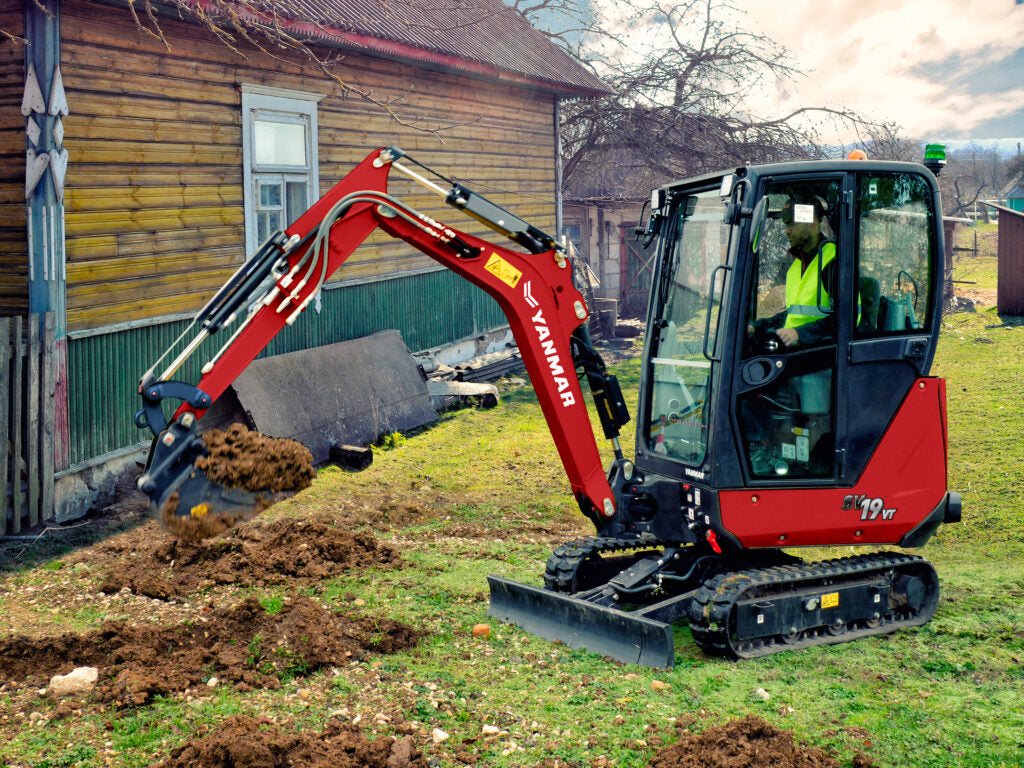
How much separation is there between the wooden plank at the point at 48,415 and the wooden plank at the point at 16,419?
191 millimetres

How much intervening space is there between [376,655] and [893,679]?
8.87ft

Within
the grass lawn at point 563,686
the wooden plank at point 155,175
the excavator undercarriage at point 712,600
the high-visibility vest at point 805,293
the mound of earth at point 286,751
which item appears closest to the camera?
the mound of earth at point 286,751

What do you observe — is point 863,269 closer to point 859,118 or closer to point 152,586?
point 152,586

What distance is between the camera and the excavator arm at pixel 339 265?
14.8 feet

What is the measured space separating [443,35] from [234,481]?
9.86 metres

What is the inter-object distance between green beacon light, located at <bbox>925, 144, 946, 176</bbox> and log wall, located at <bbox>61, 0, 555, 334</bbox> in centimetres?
661

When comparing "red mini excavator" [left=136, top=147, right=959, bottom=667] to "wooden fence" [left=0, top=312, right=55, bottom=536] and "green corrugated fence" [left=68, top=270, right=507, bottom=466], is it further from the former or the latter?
"green corrugated fence" [left=68, top=270, right=507, bottom=466]

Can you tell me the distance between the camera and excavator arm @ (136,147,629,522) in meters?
4.52

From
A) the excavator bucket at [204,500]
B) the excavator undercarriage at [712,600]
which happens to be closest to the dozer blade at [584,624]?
the excavator undercarriage at [712,600]

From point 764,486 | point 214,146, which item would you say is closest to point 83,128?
point 214,146

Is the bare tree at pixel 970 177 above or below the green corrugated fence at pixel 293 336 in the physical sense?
above

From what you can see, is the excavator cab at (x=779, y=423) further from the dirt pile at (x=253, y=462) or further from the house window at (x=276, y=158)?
the house window at (x=276, y=158)

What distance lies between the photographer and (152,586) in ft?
20.1

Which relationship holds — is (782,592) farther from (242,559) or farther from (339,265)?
(242,559)
